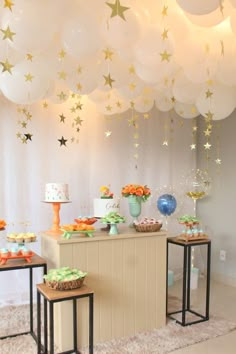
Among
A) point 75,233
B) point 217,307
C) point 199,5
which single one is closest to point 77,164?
point 75,233

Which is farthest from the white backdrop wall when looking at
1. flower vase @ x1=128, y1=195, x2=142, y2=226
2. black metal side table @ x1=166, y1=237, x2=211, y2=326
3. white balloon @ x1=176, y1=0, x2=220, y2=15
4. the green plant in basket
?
white balloon @ x1=176, y1=0, x2=220, y2=15

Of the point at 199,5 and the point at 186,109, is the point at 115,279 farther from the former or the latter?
the point at 199,5

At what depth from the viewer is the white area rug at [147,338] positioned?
8.11 ft

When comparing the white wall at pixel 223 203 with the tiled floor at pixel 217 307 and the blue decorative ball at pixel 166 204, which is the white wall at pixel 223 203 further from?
the blue decorative ball at pixel 166 204

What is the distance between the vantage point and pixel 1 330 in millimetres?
2783

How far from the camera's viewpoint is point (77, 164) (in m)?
3.69

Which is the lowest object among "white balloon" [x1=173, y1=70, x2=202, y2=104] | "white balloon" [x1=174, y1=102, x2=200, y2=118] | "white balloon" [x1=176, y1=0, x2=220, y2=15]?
"white balloon" [x1=174, y1=102, x2=200, y2=118]

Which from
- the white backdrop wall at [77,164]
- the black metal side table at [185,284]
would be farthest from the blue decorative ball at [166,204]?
the black metal side table at [185,284]

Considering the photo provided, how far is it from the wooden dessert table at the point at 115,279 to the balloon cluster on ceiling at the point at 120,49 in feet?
3.56

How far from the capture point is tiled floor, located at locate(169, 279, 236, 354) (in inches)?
98.0

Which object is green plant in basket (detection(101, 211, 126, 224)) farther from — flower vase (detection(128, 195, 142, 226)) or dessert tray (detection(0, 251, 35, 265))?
dessert tray (detection(0, 251, 35, 265))

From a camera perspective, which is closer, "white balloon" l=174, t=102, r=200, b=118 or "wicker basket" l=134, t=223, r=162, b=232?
"wicker basket" l=134, t=223, r=162, b=232

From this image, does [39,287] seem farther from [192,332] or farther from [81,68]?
[81,68]

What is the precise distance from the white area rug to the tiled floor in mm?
64
